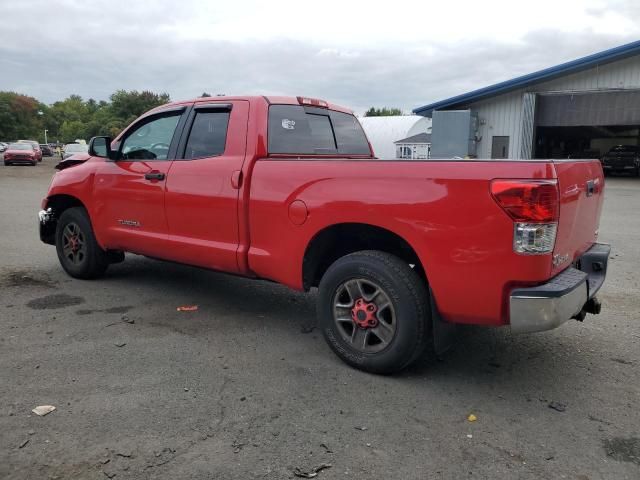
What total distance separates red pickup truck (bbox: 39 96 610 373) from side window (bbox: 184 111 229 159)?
1cm


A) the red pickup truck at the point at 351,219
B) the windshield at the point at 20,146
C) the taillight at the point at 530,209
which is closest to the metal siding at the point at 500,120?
the red pickup truck at the point at 351,219

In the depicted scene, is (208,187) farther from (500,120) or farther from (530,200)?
(500,120)

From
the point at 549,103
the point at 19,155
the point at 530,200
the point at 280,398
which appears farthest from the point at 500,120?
the point at 19,155

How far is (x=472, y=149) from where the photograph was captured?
85.6 feet

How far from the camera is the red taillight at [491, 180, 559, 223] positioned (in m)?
2.95

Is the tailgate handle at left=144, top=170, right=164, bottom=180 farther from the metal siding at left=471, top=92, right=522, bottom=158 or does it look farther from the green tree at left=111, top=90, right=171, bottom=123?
the green tree at left=111, top=90, right=171, bottom=123

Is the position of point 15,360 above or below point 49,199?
below

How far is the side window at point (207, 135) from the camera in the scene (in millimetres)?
4660

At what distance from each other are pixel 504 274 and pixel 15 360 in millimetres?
3357

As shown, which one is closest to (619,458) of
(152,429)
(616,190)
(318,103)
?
(152,429)

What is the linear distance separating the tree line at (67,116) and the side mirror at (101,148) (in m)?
66.8

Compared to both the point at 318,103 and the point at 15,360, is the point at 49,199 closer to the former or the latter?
the point at 15,360

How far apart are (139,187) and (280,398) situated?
2767mm

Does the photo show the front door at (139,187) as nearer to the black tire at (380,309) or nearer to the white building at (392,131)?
the black tire at (380,309)
